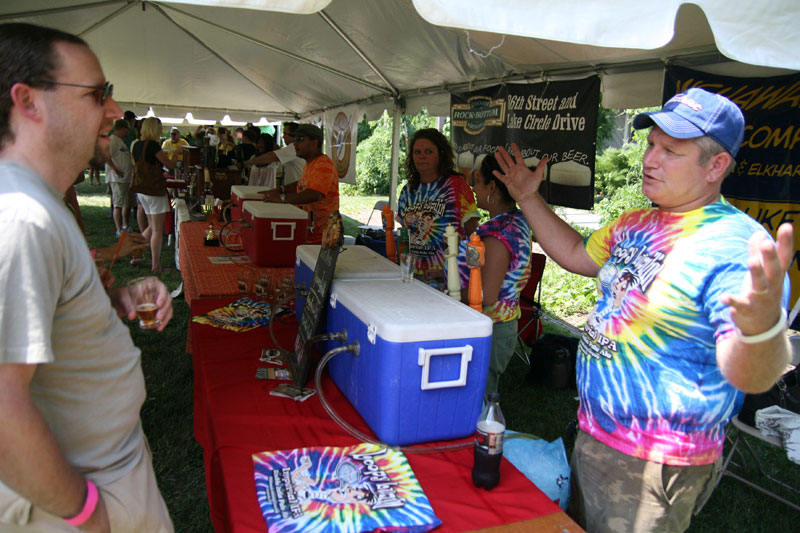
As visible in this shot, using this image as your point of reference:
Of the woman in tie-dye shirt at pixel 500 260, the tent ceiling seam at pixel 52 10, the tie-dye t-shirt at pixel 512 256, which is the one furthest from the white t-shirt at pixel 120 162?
the tie-dye t-shirt at pixel 512 256

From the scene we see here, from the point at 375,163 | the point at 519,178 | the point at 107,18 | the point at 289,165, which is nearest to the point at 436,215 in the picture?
the point at 519,178

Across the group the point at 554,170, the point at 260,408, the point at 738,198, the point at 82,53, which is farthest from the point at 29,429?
the point at 554,170

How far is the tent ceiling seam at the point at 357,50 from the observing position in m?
5.05

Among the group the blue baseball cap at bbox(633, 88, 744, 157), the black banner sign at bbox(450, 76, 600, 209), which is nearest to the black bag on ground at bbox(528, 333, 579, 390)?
the black banner sign at bbox(450, 76, 600, 209)

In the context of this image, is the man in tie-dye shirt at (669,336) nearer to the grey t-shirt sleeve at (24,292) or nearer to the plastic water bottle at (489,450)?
the plastic water bottle at (489,450)

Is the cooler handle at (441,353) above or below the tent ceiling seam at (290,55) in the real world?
below

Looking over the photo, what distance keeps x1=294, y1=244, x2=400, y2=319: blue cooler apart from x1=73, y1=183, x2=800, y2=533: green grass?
1059 millimetres

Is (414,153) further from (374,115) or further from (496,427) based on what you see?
(374,115)

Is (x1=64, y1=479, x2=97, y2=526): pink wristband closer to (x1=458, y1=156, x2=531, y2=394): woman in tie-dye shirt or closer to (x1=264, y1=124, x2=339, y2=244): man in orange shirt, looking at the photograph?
(x1=458, y1=156, x2=531, y2=394): woman in tie-dye shirt

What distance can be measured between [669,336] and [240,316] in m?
1.94

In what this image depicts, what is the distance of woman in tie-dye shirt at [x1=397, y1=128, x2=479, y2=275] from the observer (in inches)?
137

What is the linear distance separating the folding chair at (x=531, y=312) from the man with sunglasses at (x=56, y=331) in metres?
3.74

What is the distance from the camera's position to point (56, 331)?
903 mm

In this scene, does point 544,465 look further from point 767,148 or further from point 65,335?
point 767,148
